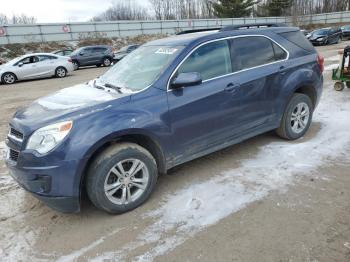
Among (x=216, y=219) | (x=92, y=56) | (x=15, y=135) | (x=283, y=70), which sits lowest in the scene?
(x=216, y=219)

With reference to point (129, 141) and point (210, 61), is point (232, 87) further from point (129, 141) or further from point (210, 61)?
point (129, 141)

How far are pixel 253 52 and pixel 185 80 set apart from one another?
144 centimetres

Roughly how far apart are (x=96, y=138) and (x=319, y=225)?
2265 millimetres

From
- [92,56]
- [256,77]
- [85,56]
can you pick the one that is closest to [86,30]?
[92,56]

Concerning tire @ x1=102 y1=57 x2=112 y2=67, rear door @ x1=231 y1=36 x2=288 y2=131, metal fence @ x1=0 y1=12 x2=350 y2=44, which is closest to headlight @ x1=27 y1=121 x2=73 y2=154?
rear door @ x1=231 y1=36 x2=288 y2=131

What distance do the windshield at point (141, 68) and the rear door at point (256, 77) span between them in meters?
0.92

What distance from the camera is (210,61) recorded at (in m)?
4.15

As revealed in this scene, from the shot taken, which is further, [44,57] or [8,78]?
[44,57]

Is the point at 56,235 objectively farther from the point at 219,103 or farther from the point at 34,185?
the point at 219,103

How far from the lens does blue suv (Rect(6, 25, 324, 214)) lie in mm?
3150

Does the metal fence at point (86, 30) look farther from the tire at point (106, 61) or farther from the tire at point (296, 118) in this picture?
the tire at point (296, 118)

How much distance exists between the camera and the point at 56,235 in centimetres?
325

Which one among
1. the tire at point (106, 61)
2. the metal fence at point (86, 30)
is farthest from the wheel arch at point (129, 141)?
the metal fence at point (86, 30)

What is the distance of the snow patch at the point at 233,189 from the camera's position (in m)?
3.09
